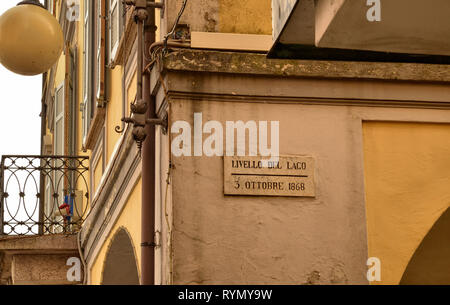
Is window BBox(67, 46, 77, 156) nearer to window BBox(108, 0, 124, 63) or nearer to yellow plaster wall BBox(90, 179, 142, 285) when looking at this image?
window BBox(108, 0, 124, 63)

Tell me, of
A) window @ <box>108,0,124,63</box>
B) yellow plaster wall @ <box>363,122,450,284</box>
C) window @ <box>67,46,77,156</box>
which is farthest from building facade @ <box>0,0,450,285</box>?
window @ <box>67,46,77,156</box>

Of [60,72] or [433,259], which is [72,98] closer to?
[60,72]

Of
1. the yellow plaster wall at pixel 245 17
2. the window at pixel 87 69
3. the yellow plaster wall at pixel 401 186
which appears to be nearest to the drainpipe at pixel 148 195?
the yellow plaster wall at pixel 245 17

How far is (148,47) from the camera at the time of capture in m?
7.98

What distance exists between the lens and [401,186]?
7219mm

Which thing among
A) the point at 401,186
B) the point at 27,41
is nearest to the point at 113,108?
the point at 27,41

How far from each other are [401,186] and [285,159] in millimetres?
894

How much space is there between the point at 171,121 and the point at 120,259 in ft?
13.3

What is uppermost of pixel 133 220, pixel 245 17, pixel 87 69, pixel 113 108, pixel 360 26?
pixel 87 69

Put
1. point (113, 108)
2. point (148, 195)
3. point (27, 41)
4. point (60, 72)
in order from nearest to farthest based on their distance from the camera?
point (27, 41)
point (148, 195)
point (113, 108)
point (60, 72)

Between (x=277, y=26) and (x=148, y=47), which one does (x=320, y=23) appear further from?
(x=148, y=47)

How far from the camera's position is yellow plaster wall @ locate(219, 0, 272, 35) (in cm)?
765

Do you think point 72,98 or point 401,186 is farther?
point 72,98

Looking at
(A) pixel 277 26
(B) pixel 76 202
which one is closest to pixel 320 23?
(A) pixel 277 26
